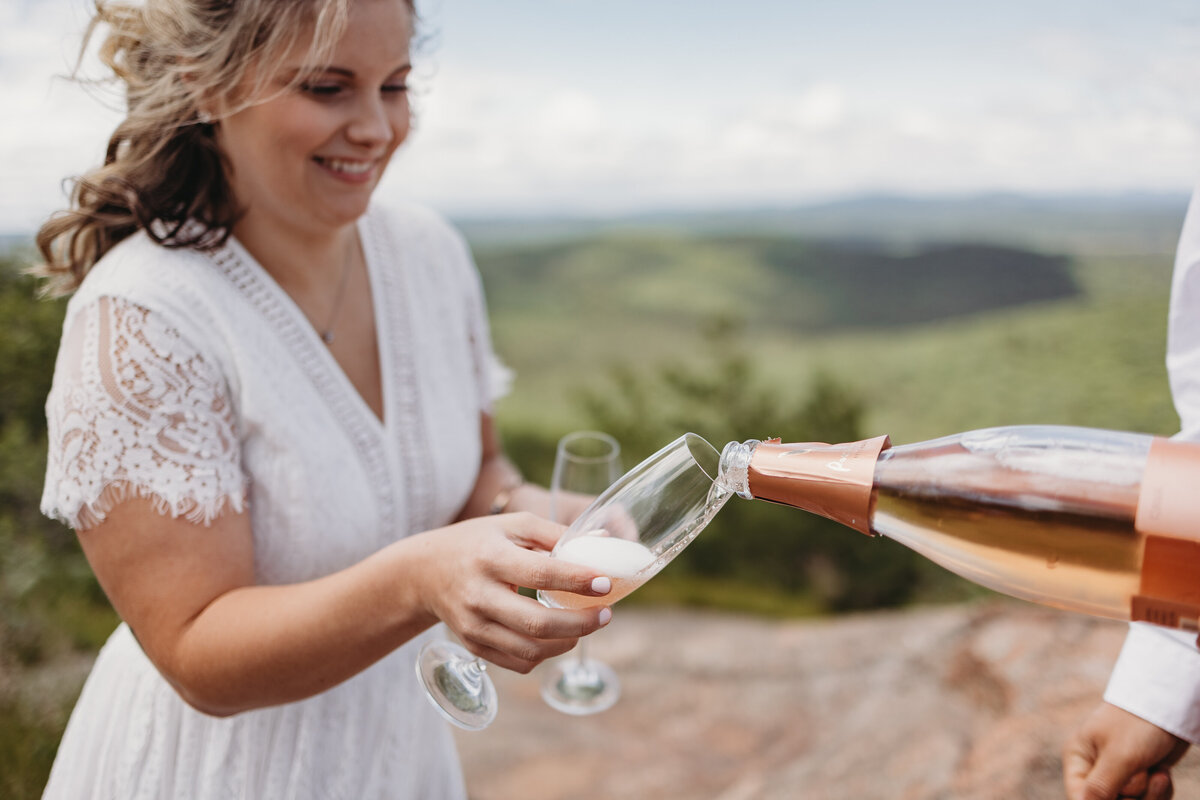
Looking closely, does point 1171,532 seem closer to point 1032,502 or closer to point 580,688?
point 1032,502

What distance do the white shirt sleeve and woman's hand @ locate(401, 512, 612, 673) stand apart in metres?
0.74

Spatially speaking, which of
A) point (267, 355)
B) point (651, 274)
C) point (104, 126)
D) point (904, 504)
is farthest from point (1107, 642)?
point (651, 274)

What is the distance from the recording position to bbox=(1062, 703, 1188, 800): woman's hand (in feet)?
3.75

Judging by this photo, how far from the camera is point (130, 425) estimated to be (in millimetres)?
1298

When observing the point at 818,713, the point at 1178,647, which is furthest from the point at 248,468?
the point at 818,713

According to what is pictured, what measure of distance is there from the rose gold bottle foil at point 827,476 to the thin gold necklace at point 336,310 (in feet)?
3.34

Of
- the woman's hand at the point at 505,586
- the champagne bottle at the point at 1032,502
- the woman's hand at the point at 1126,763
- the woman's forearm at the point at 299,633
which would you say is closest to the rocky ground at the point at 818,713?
the woman's hand at the point at 1126,763

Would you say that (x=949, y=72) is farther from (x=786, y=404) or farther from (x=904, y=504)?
(x=904, y=504)

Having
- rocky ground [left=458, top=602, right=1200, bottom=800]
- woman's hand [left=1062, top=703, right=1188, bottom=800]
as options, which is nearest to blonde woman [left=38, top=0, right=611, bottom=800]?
woman's hand [left=1062, top=703, right=1188, bottom=800]

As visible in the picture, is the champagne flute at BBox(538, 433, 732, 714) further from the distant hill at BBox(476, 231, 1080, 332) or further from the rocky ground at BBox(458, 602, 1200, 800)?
the distant hill at BBox(476, 231, 1080, 332)

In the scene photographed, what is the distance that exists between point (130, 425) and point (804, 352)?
3.54 m

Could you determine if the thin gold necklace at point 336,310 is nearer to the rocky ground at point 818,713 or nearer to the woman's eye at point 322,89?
the woman's eye at point 322,89

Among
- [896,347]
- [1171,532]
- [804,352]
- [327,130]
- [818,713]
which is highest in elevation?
[327,130]

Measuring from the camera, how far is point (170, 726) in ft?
4.95
